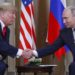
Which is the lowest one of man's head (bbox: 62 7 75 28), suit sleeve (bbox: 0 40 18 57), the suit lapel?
→ suit sleeve (bbox: 0 40 18 57)

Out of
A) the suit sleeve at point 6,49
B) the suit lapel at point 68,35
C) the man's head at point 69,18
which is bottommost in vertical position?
the suit sleeve at point 6,49

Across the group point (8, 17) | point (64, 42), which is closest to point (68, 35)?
point (64, 42)

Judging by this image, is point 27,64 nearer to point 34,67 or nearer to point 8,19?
point 34,67

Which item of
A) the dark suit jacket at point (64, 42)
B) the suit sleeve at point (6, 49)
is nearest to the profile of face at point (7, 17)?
the suit sleeve at point (6, 49)

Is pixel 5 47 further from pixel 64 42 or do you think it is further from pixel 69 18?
pixel 69 18

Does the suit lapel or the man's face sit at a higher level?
the man's face

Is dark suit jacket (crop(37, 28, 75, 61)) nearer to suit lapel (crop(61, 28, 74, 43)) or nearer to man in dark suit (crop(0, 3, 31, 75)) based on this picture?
suit lapel (crop(61, 28, 74, 43))

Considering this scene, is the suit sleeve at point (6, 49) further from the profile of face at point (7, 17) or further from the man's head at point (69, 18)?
the man's head at point (69, 18)

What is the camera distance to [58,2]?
5422 mm

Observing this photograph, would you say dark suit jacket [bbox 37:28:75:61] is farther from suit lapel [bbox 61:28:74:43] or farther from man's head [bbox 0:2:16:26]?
man's head [bbox 0:2:16:26]

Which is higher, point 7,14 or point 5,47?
point 7,14

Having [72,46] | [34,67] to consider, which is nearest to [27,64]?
[34,67]

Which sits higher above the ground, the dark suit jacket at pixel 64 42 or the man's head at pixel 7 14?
the man's head at pixel 7 14

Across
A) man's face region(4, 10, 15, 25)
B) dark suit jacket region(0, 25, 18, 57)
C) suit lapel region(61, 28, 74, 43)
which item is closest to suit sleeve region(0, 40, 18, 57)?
dark suit jacket region(0, 25, 18, 57)
